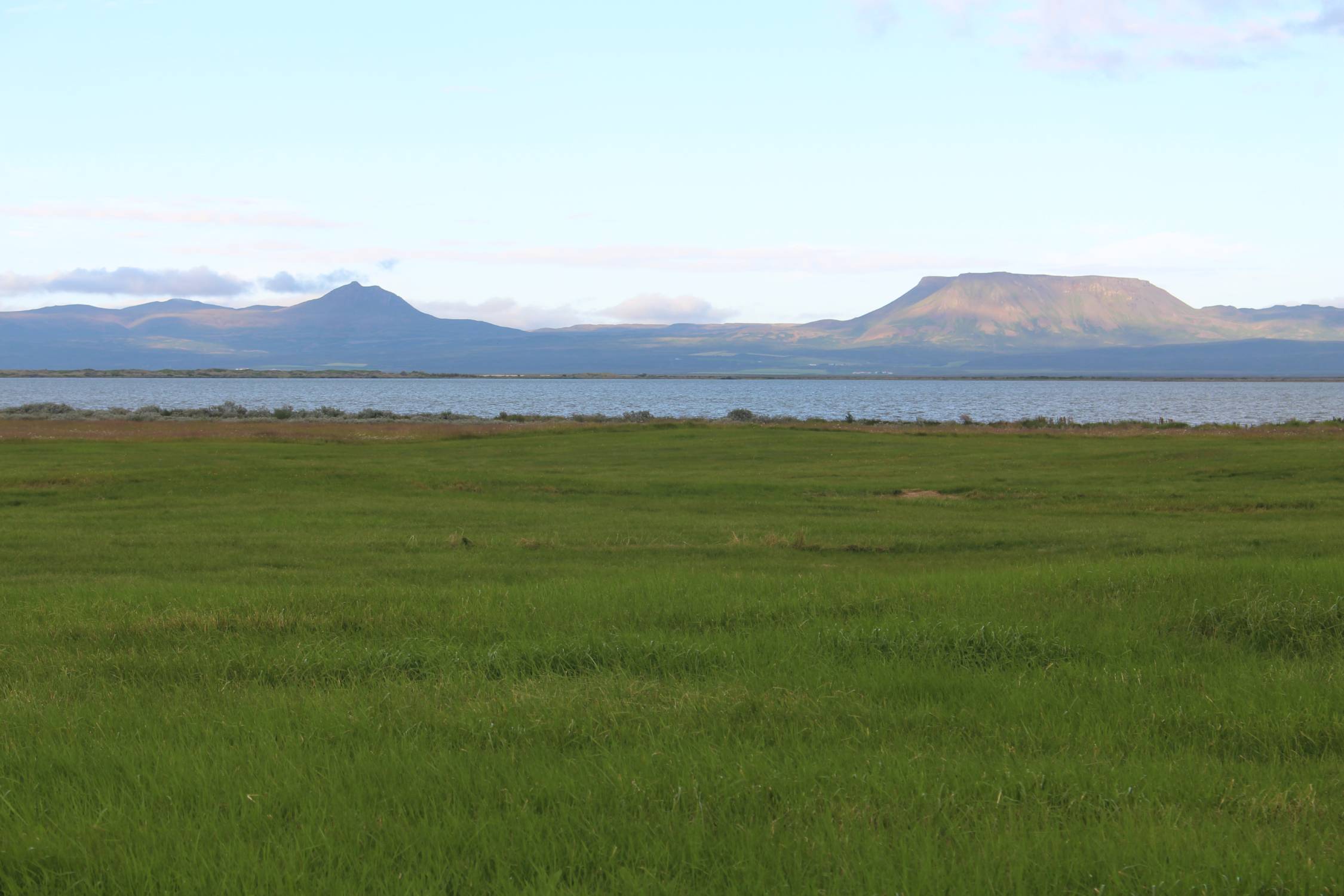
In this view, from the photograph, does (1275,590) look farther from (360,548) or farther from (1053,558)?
(360,548)

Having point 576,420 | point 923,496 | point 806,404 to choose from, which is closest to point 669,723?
point 923,496

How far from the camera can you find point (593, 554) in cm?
1709

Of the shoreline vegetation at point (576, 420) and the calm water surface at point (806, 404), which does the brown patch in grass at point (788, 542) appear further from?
the calm water surface at point (806, 404)

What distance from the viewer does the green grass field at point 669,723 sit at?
4285mm

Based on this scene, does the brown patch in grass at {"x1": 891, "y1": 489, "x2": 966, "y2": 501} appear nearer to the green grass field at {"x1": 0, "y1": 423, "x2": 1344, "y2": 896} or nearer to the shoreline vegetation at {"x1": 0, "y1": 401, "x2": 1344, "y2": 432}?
the green grass field at {"x1": 0, "y1": 423, "x2": 1344, "y2": 896}

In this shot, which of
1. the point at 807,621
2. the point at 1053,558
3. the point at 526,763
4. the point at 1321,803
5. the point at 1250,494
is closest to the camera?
the point at 1321,803

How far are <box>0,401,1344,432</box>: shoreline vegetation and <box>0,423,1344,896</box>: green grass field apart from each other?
173 ft

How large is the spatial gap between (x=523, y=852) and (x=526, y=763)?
3.25 feet

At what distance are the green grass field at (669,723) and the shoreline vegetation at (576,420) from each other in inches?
2075

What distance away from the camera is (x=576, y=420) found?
280 feet

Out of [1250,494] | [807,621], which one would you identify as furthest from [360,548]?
[1250,494]

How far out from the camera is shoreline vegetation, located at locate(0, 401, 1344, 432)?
66688mm

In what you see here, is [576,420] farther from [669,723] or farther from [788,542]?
[669,723]

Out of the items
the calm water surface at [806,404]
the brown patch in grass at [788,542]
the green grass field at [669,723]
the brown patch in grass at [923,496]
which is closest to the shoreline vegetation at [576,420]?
the calm water surface at [806,404]
